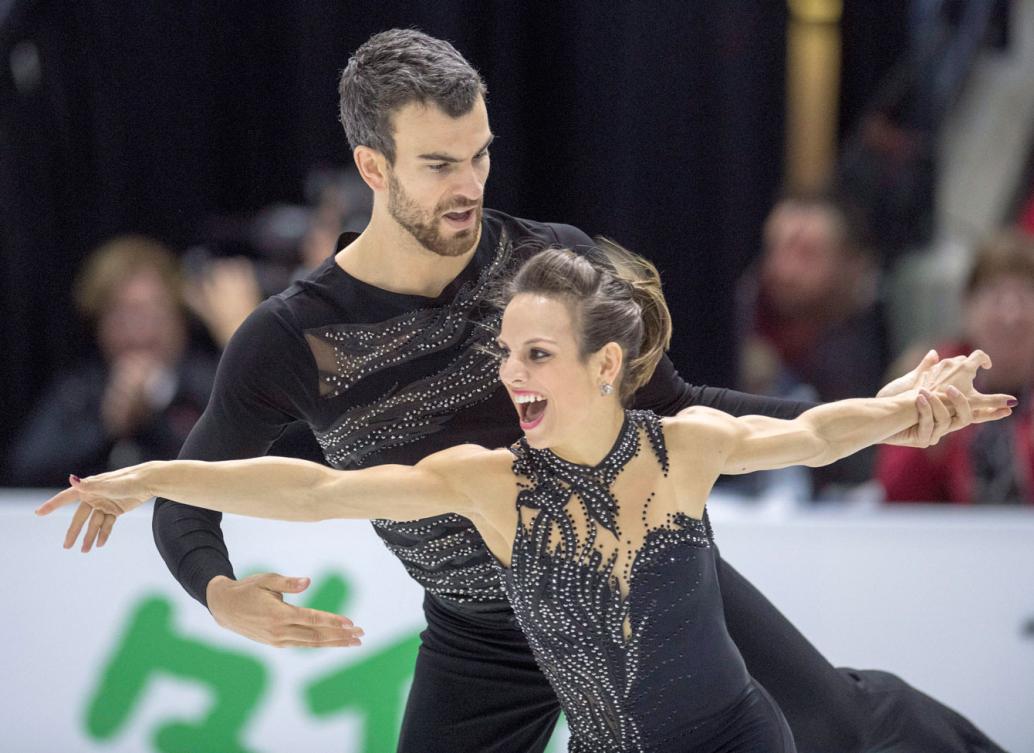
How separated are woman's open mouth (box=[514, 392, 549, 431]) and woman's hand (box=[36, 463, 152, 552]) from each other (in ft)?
1.78

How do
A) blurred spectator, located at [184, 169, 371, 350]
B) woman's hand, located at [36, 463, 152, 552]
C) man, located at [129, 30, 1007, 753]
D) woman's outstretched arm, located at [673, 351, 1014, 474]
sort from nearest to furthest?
1. woman's hand, located at [36, 463, 152, 552]
2. woman's outstretched arm, located at [673, 351, 1014, 474]
3. man, located at [129, 30, 1007, 753]
4. blurred spectator, located at [184, 169, 371, 350]

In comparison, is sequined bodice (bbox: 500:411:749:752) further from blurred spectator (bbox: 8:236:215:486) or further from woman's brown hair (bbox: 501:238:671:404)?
blurred spectator (bbox: 8:236:215:486)

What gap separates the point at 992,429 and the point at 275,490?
2.24 meters

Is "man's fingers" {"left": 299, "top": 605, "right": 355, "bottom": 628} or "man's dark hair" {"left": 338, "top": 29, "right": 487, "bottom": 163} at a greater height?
"man's dark hair" {"left": 338, "top": 29, "right": 487, "bottom": 163}

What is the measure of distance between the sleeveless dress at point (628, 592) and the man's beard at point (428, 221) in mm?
396

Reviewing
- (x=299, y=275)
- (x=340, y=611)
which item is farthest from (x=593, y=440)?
(x=299, y=275)

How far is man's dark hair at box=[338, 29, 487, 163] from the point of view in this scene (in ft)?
Answer: 7.60

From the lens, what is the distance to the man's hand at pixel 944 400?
2406 millimetres

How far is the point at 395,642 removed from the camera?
3545mm

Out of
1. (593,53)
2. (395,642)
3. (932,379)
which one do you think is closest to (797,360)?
(593,53)

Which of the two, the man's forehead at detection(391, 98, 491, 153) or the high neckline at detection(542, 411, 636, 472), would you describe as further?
the man's forehead at detection(391, 98, 491, 153)

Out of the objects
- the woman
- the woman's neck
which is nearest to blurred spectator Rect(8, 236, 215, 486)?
the woman

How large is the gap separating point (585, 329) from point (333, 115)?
286 cm

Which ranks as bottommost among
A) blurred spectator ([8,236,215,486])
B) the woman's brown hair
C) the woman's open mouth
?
blurred spectator ([8,236,215,486])
